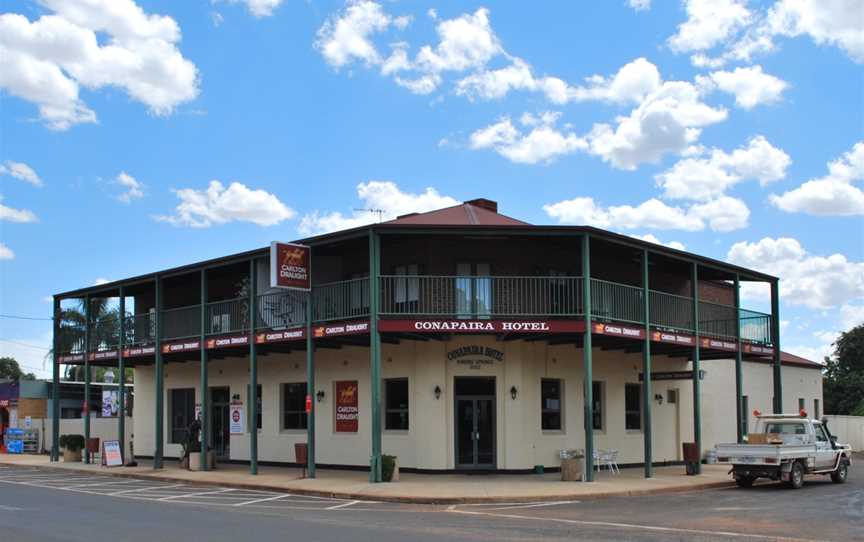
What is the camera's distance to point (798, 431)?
2212 centimetres

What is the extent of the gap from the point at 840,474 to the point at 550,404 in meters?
7.63

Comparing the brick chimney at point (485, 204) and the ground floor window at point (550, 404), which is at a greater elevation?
the brick chimney at point (485, 204)

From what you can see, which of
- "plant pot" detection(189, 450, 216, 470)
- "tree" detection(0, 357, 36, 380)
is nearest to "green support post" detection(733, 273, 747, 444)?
"plant pot" detection(189, 450, 216, 470)

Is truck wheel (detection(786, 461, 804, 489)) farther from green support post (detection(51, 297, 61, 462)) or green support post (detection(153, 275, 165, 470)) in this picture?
green support post (detection(51, 297, 61, 462))

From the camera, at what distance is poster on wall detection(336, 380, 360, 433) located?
26.2 meters

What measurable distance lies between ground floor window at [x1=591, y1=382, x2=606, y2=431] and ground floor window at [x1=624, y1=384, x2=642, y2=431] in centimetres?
123

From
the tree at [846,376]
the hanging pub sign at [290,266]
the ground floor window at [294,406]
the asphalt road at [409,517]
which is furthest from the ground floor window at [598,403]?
the tree at [846,376]

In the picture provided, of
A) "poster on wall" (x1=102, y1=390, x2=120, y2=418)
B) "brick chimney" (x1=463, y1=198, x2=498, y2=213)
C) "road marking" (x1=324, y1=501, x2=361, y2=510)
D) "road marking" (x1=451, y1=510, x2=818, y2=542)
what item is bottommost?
"road marking" (x1=324, y1=501, x2=361, y2=510)

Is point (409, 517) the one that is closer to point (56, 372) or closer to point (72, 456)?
point (72, 456)

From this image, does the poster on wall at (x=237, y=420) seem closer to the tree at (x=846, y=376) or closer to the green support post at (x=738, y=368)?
the green support post at (x=738, y=368)

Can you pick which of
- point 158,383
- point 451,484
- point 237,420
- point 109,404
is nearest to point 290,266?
→ point 451,484

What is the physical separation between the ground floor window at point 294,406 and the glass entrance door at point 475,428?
18.5 feet

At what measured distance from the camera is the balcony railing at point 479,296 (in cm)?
2303

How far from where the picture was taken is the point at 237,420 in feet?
97.6
